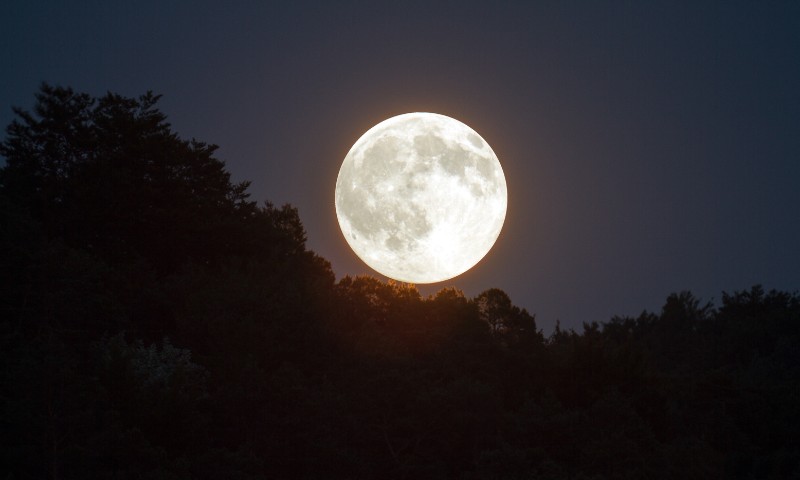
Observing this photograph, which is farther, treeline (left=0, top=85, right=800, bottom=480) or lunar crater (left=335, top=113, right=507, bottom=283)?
lunar crater (left=335, top=113, right=507, bottom=283)

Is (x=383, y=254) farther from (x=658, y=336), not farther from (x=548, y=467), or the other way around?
(x=658, y=336)

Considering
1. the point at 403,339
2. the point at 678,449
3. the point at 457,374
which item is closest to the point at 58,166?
the point at 403,339

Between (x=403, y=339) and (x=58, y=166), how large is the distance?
1784cm

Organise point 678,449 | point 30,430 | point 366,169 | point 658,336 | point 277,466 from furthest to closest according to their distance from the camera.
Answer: point 658,336 → point 366,169 → point 678,449 → point 277,466 → point 30,430

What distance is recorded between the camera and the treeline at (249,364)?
1077 inches

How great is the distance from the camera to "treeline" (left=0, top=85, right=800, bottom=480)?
2734 centimetres

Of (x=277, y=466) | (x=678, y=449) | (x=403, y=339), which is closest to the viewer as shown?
(x=277, y=466)

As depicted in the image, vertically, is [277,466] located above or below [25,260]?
below

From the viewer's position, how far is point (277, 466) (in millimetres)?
31672

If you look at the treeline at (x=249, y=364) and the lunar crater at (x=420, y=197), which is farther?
the lunar crater at (x=420, y=197)

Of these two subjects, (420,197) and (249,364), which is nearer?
(249,364)

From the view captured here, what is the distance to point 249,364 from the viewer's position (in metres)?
33.0

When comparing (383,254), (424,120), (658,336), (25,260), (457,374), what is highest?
(658,336)

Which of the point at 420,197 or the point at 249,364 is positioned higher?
the point at 420,197
